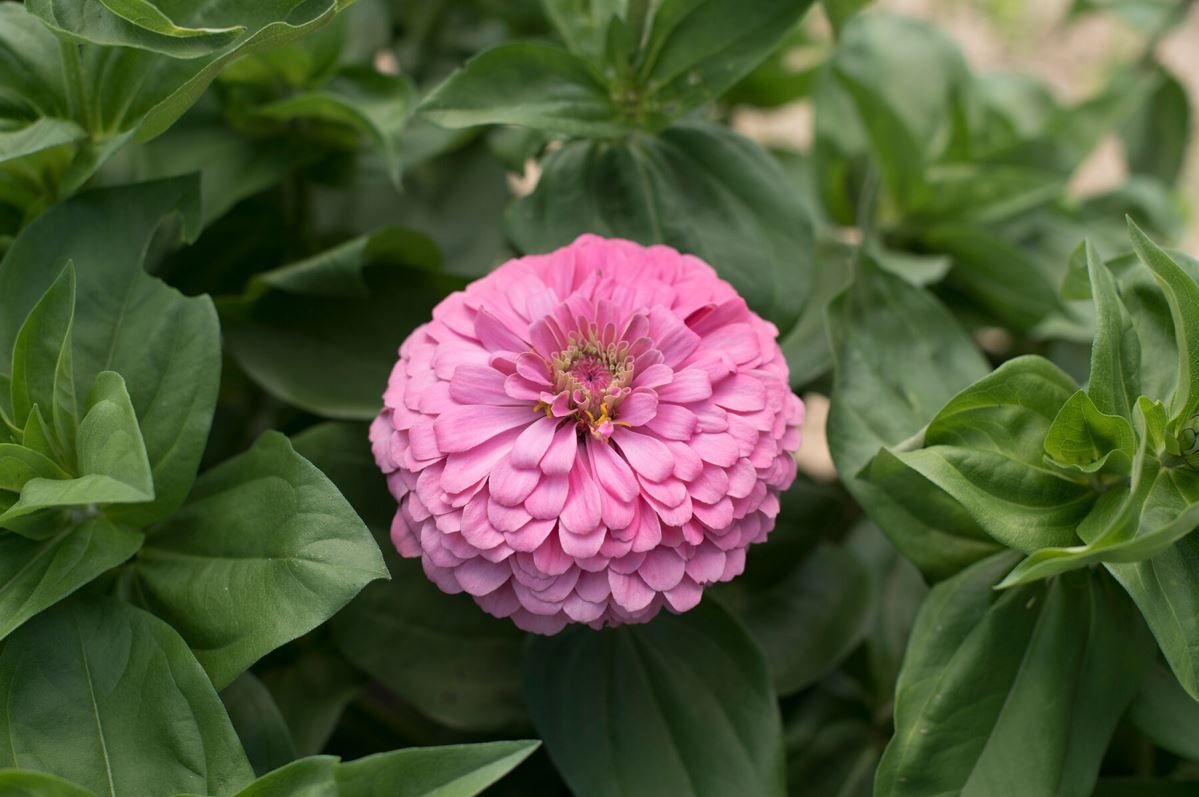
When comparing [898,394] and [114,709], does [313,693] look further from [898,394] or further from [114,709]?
[898,394]

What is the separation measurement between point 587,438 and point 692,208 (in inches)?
7.1

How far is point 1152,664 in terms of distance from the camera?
499mm

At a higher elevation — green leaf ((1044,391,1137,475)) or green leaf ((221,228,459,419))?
green leaf ((221,228,459,419))

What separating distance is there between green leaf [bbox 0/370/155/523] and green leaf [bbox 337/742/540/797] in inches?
4.9

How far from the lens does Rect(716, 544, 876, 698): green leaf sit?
0.61 meters

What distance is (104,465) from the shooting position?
0.42 m

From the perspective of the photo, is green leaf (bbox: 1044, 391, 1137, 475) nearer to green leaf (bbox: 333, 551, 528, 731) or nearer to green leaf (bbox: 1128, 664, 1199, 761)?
green leaf (bbox: 1128, 664, 1199, 761)

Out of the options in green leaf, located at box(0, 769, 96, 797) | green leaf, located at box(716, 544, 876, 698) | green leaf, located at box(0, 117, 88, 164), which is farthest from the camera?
green leaf, located at box(716, 544, 876, 698)

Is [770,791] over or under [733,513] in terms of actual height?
under

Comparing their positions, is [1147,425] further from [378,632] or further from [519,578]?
[378,632]

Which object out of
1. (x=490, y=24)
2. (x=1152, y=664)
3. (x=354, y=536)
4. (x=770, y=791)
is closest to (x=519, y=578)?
(x=354, y=536)

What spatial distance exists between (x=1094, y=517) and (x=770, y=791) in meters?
0.19

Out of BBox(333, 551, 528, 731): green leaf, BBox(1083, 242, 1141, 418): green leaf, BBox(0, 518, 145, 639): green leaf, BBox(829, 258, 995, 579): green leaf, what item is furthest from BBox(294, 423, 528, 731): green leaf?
BBox(1083, 242, 1141, 418): green leaf

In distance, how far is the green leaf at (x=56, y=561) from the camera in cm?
43
